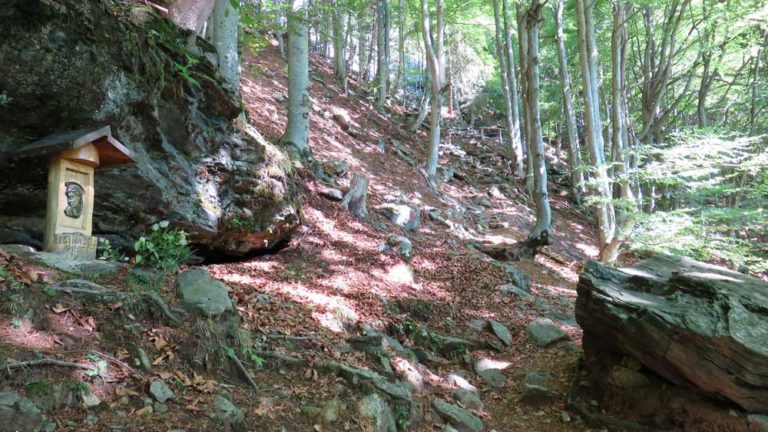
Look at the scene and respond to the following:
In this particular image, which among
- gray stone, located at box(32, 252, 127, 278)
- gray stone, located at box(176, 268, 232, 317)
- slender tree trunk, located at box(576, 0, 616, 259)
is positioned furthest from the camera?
slender tree trunk, located at box(576, 0, 616, 259)

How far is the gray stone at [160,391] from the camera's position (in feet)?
10.3

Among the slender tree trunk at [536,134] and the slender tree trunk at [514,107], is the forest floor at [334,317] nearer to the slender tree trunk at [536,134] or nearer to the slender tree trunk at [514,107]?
the slender tree trunk at [536,134]

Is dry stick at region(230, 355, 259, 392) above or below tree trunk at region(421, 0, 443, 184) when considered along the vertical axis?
below

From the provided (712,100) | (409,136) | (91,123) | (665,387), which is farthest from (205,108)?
(712,100)

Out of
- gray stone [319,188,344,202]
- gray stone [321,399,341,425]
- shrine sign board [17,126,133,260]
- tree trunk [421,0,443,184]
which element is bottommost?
gray stone [321,399,341,425]

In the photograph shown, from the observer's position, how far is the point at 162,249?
505 centimetres

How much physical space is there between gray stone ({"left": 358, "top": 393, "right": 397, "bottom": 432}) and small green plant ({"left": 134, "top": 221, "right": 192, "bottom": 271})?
8.25 ft

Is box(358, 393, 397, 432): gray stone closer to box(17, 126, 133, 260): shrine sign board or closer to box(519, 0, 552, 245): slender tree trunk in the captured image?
box(17, 126, 133, 260): shrine sign board

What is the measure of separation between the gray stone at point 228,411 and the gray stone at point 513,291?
22.0 feet

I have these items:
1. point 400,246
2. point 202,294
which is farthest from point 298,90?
point 202,294

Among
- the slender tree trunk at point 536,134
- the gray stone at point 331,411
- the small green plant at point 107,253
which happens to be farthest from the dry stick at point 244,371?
the slender tree trunk at point 536,134

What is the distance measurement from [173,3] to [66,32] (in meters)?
2.95

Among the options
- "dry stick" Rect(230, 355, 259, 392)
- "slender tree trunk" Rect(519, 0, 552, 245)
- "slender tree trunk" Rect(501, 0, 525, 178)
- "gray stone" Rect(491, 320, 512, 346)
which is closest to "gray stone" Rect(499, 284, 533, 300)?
"gray stone" Rect(491, 320, 512, 346)

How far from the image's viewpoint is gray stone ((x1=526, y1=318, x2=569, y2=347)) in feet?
24.4
